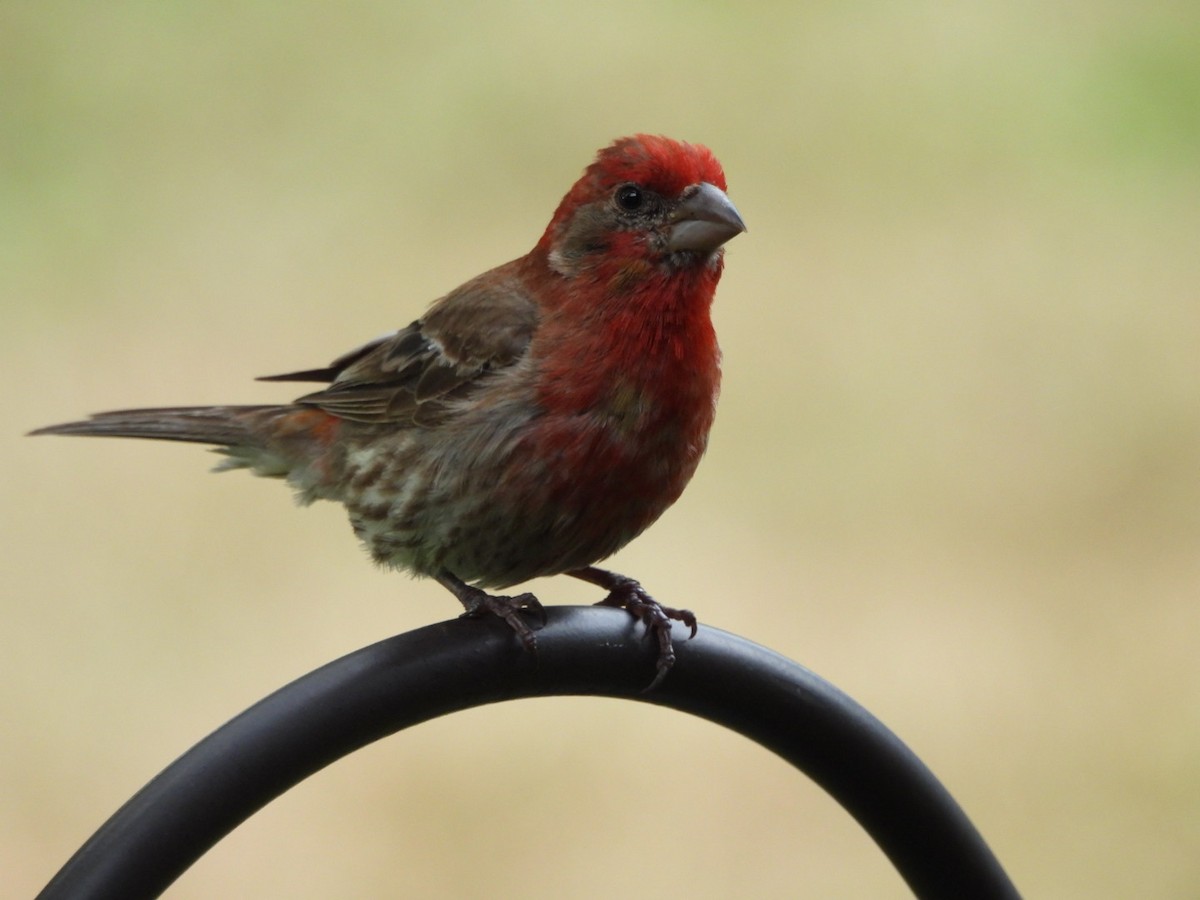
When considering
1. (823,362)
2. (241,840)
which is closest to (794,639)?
(823,362)

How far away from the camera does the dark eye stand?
319cm

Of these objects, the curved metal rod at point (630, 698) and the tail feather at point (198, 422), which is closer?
the curved metal rod at point (630, 698)

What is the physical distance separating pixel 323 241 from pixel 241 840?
284cm

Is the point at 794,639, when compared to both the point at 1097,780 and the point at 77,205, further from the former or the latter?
the point at 77,205

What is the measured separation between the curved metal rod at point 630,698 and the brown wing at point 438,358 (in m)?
0.80

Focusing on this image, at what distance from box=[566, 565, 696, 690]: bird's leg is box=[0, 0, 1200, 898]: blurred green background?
2.00 metres

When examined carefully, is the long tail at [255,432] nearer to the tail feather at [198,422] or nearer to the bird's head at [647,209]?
the tail feather at [198,422]

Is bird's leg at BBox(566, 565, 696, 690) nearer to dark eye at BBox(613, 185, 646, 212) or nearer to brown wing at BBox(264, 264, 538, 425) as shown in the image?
brown wing at BBox(264, 264, 538, 425)

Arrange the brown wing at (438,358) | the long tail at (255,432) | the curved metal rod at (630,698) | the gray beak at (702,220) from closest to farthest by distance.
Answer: the curved metal rod at (630,698) < the gray beak at (702,220) < the brown wing at (438,358) < the long tail at (255,432)

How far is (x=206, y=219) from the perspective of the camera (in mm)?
7461

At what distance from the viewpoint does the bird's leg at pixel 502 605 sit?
258 cm

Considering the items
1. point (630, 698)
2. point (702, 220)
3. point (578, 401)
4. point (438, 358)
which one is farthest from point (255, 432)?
point (630, 698)

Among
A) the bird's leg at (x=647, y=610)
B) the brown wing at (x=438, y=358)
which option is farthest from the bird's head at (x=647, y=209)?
the bird's leg at (x=647, y=610)

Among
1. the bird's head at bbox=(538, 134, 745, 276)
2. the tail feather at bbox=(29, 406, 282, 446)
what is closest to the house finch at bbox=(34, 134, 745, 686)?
the bird's head at bbox=(538, 134, 745, 276)
